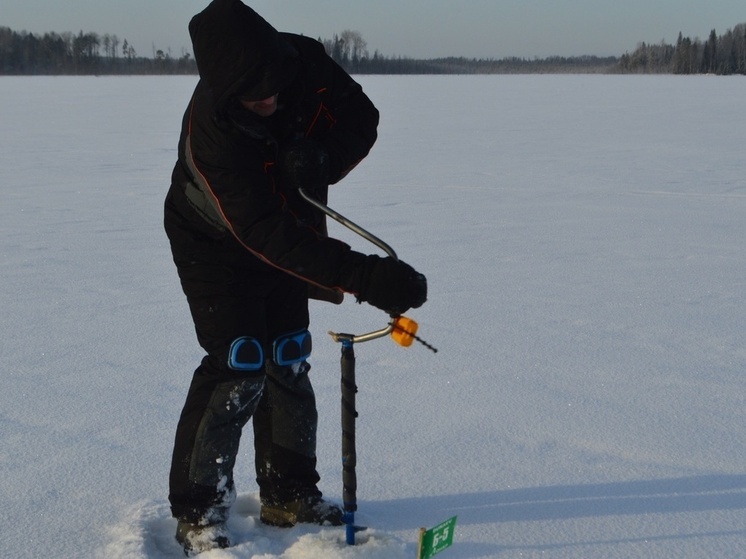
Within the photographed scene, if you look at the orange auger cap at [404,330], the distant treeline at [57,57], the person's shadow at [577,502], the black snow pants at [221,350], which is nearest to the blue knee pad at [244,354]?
the black snow pants at [221,350]

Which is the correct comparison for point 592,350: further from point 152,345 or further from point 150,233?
point 150,233

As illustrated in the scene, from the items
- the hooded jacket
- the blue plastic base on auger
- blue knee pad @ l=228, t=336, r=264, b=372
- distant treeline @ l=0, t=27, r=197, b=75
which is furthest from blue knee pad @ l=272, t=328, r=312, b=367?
distant treeline @ l=0, t=27, r=197, b=75

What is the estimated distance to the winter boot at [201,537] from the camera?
2.33 metres

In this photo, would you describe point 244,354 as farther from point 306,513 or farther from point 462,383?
point 462,383

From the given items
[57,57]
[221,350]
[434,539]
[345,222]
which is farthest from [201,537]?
[57,57]

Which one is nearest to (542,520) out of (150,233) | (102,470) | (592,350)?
(102,470)

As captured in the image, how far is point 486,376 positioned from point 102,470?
1.58 m

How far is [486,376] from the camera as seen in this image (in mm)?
3656

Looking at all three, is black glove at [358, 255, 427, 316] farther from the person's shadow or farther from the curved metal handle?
the person's shadow

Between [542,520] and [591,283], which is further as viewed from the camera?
[591,283]

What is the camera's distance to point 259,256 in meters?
2.19

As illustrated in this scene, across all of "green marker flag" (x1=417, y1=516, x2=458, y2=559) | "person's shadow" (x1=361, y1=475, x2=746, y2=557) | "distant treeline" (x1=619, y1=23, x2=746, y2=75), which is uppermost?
"distant treeline" (x1=619, y1=23, x2=746, y2=75)

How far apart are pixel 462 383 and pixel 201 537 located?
150 cm

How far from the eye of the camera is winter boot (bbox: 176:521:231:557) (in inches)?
91.8
